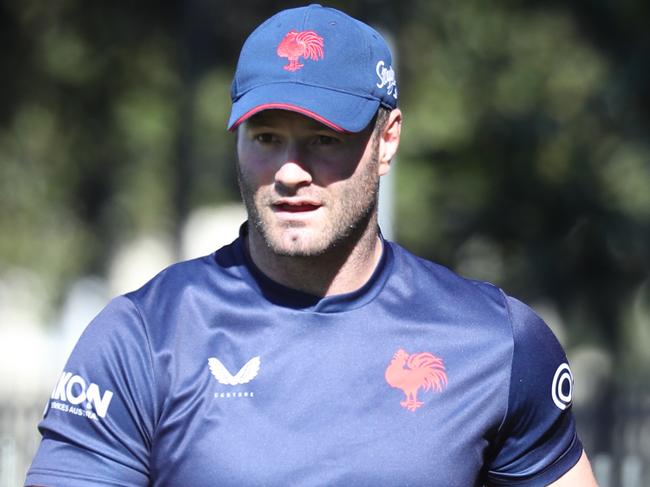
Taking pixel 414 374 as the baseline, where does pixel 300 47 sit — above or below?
above

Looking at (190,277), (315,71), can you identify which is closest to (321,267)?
(190,277)

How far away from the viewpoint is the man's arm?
11.0 feet

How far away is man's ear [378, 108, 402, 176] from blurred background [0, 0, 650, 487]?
809 cm

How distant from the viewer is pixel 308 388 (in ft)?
10.1

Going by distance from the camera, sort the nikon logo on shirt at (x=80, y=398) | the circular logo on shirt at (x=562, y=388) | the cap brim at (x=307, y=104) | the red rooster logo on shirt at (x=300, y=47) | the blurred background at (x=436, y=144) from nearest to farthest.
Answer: the nikon logo on shirt at (x=80, y=398)
the cap brim at (x=307, y=104)
the red rooster logo on shirt at (x=300, y=47)
the circular logo on shirt at (x=562, y=388)
the blurred background at (x=436, y=144)

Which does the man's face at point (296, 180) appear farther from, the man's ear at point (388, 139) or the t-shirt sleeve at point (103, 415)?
the t-shirt sleeve at point (103, 415)

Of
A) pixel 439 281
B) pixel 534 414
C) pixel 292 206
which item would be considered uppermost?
pixel 292 206

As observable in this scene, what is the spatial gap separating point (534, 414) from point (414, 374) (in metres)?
0.34

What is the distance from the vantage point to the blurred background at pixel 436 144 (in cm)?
1644

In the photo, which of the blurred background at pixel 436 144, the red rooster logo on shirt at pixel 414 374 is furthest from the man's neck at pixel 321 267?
the blurred background at pixel 436 144

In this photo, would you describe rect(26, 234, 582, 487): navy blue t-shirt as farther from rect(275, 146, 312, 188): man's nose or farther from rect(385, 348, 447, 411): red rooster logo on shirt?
rect(275, 146, 312, 188): man's nose

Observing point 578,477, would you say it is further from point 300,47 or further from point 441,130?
point 441,130

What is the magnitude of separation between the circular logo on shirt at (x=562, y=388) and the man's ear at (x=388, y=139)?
64cm

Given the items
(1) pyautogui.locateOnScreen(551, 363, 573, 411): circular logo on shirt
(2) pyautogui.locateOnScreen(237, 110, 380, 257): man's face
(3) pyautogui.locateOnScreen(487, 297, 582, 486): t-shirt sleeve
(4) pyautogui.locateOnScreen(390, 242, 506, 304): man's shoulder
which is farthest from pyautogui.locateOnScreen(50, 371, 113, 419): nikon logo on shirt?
(1) pyautogui.locateOnScreen(551, 363, 573, 411): circular logo on shirt
